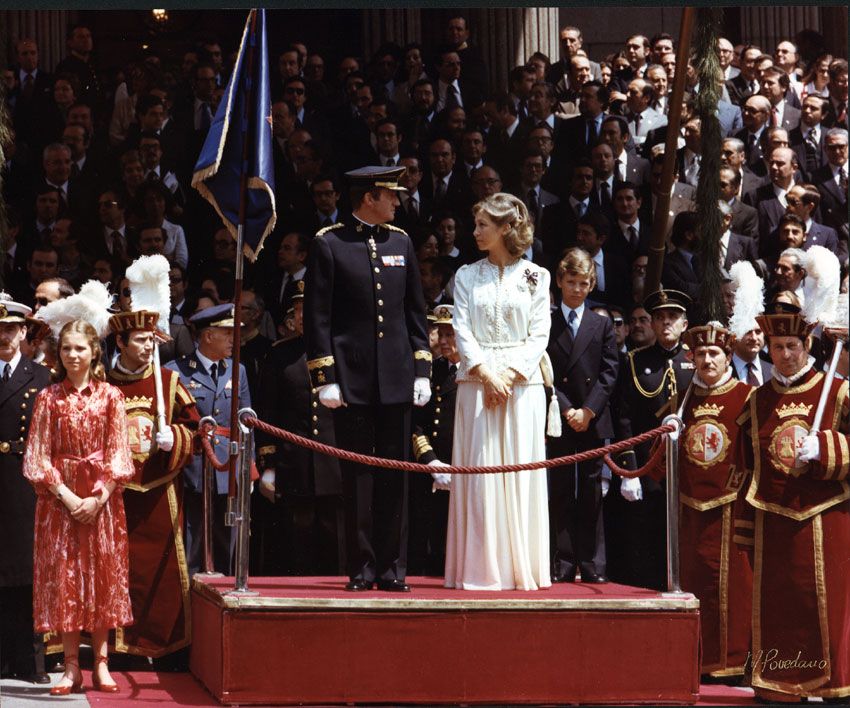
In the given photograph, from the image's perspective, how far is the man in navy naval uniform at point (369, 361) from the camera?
8.66m

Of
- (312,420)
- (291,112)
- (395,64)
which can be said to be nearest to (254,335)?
(312,420)

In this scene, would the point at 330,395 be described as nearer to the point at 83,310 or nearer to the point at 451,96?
the point at 83,310

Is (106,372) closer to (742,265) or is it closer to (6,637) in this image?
(6,637)

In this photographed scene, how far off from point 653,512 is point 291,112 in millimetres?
3796

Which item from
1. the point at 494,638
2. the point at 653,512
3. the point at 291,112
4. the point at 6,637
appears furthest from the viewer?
the point at 291,112

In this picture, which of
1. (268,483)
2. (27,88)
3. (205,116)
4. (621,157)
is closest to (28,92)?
(27,88)

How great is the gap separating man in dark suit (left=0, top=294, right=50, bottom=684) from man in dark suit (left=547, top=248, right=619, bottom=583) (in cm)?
287

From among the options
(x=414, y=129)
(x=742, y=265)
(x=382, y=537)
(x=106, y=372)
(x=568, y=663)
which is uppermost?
(x=414, y=129)

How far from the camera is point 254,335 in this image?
10797 mm

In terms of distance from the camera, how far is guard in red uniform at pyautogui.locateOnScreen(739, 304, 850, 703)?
342 inches

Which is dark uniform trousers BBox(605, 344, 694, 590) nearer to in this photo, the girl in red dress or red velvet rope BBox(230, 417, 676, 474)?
red velvet rope BBox(230, 417, 676, 474)

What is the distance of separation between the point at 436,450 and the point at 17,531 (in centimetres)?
248

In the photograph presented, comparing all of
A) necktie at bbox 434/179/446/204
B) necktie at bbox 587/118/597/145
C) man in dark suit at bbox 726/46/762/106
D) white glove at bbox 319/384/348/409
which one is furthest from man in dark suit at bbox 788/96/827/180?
white glove at bbox 319/384/348/409

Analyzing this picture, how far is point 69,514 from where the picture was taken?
8.64 meters
